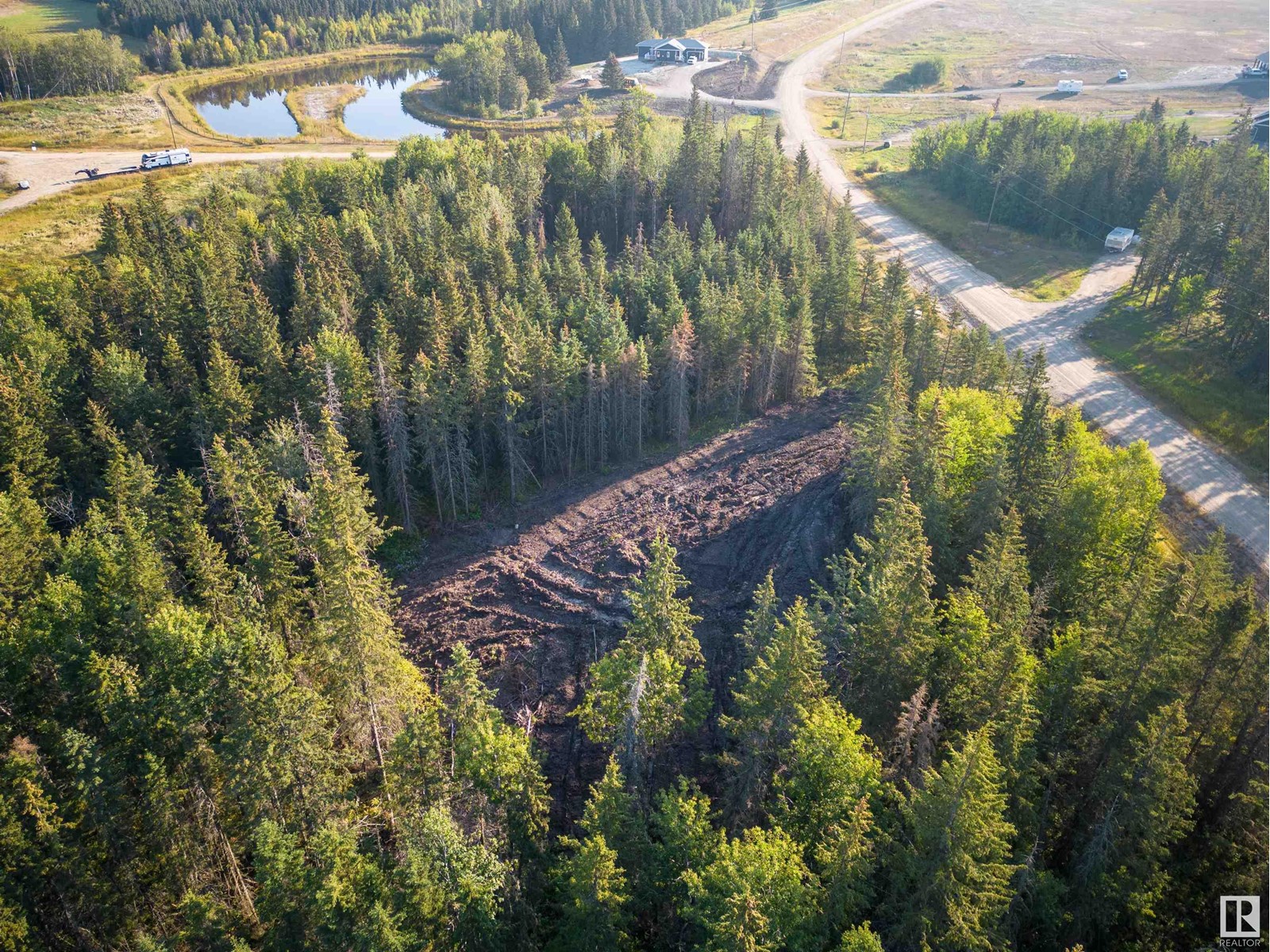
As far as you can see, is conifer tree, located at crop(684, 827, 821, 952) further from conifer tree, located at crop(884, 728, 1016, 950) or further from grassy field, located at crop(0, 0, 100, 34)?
grassy field, located at crop(0, 0, 100, 34)

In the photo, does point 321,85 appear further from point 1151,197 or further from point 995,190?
point 1151,197

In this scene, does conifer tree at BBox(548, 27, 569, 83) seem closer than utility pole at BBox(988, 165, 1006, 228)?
No

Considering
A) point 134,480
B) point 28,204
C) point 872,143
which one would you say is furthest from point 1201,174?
point 28,204

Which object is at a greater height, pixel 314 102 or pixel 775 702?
pixel 314 102

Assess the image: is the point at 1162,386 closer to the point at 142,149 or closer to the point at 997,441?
the point at 997,441

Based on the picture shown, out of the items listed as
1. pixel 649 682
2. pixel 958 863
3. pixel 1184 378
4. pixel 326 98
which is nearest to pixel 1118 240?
pixel 1184 378

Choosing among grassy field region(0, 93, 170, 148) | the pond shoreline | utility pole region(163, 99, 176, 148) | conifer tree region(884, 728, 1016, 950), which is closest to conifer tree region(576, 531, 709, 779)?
conifer tree region(884, 728, 1016, 950)

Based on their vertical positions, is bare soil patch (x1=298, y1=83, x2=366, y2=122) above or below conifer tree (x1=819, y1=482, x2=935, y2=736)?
above
